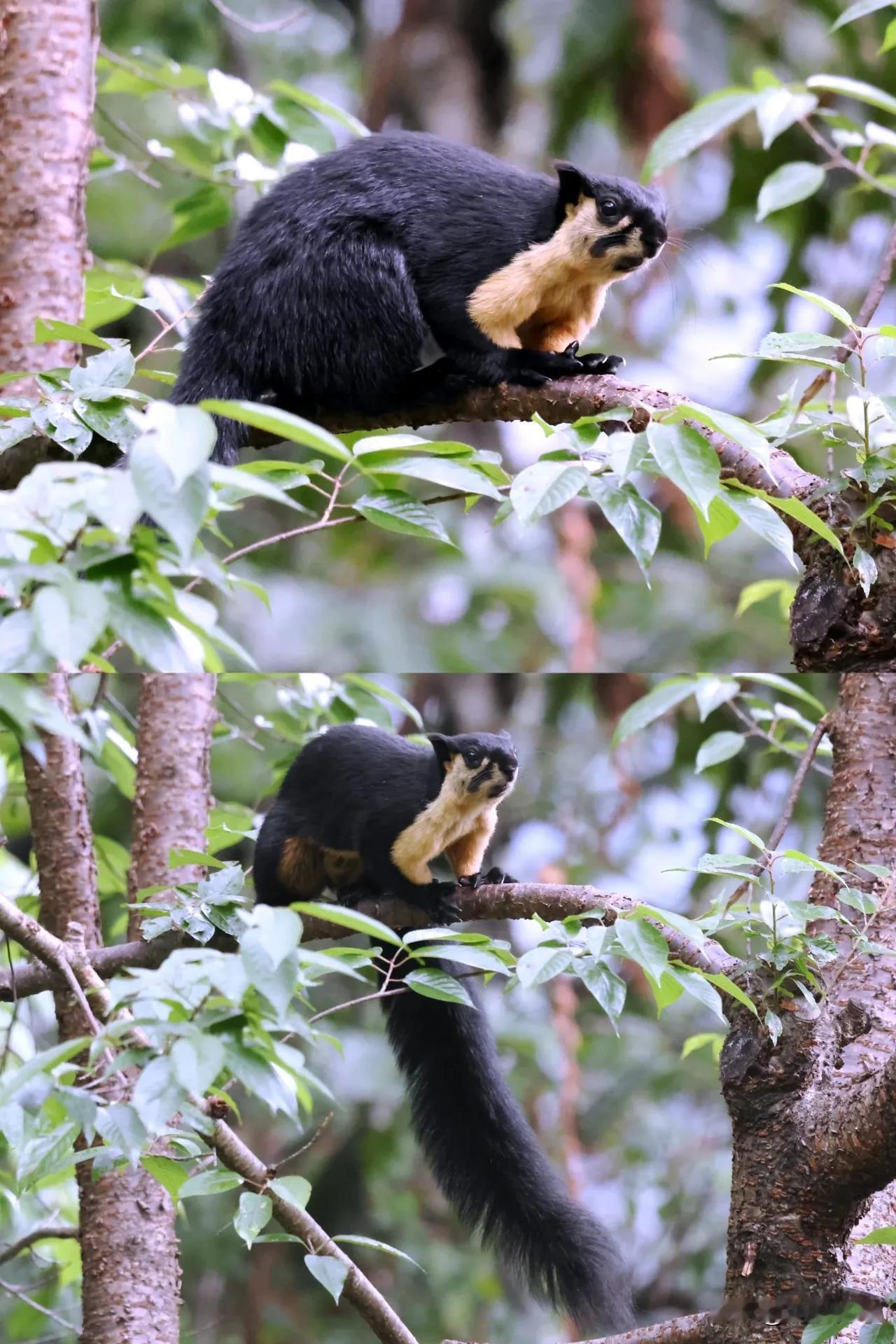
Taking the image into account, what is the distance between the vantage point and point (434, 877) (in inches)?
46.1

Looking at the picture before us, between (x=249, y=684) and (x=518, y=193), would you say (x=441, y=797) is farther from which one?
(x=518, y=193)

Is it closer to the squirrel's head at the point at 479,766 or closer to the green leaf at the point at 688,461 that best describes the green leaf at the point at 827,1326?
the squirrel's head at the point at 479,766

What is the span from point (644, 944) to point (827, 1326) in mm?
325

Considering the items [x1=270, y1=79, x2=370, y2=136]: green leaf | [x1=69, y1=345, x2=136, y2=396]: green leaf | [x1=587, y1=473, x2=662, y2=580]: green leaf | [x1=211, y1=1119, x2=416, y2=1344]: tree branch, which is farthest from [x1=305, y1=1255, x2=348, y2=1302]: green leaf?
[x1=270, y1=79, x2=370, y2=136]: green leaf

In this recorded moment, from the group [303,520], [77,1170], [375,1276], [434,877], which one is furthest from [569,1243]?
[303,520]

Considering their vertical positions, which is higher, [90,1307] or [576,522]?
[576,522]

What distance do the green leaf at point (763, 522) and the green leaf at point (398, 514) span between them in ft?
0.58

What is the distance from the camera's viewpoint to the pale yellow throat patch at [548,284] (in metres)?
1.30

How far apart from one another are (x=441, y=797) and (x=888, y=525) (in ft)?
1.45

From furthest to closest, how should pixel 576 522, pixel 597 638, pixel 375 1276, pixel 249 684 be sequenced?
1. pixel 576 522
2. pixel 597 638
3. pixel 375 1276
4. pixel 249 684

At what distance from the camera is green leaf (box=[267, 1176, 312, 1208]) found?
93cm

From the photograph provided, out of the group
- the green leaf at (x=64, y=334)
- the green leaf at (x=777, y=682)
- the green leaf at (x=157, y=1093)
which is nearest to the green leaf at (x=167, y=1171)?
the green leaf at (x=157, y=1093)

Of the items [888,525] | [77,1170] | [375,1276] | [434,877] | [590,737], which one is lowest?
[375,1276]

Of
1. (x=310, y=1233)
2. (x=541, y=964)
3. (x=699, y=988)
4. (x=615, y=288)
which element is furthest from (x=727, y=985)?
(x=615, y=288)
